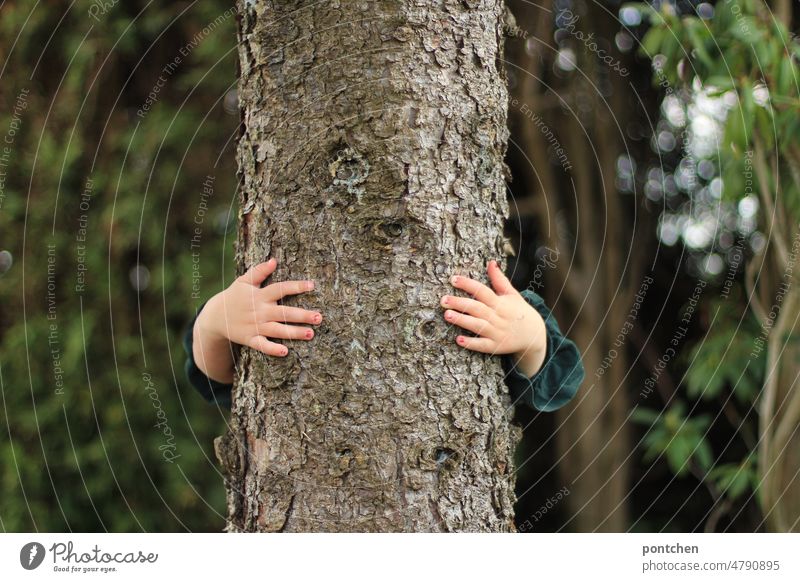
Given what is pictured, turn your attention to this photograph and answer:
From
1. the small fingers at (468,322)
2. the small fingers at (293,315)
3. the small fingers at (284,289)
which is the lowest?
the small fingers at (468,322)

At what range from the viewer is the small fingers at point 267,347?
26.3 inches

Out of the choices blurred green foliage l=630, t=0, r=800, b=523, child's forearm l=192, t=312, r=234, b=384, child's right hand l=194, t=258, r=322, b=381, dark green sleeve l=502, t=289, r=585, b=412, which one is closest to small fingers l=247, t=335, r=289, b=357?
child's right hand l=194, t=258, r=322, b=381

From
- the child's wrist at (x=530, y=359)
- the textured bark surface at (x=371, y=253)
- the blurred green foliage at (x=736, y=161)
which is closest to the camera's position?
the textured bark surface at (x=371, y=253)

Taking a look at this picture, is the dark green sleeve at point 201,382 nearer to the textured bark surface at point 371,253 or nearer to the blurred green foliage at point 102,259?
the textured bark surface at point 371,253

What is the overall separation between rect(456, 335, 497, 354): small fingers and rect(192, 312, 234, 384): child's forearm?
27 cm

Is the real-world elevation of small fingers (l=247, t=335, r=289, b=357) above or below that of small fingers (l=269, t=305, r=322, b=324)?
below

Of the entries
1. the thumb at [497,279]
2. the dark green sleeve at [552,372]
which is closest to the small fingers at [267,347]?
the thumb at [497,279]

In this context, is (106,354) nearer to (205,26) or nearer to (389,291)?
(205,26)

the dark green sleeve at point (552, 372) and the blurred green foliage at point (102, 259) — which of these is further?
the blurred green foliage at point (102, 259)

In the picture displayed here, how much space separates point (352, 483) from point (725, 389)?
127 cm
